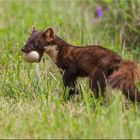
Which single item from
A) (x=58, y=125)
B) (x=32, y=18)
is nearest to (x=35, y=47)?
(x=58, y=125)

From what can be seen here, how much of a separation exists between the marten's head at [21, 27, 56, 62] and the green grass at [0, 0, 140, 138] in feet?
1.18

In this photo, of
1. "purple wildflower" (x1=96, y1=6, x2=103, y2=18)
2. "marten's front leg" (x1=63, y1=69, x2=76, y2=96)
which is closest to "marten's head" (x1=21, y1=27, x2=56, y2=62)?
"marten's front leg" (x1=63, y1=69, x2=76, y2=96)

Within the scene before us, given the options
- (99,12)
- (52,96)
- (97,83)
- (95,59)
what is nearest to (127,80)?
(97,83)

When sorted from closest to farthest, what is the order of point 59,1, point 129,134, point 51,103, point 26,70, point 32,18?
point 129,134 < point 51,103 < point 26,70 < point 32,18 < point 59,1

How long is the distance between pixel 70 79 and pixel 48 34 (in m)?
0.64

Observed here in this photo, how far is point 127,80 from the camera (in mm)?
7523

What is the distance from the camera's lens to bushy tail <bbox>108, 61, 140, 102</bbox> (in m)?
7.49

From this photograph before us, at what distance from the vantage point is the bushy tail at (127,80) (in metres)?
7.49

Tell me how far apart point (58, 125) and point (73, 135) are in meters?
0.31

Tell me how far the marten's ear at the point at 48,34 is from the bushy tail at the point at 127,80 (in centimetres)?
109

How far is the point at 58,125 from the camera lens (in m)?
6.52

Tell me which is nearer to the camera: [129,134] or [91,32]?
[129,134]

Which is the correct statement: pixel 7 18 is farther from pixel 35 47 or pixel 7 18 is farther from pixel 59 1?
pixel 35 47

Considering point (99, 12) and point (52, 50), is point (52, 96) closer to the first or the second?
point (52, 50)
